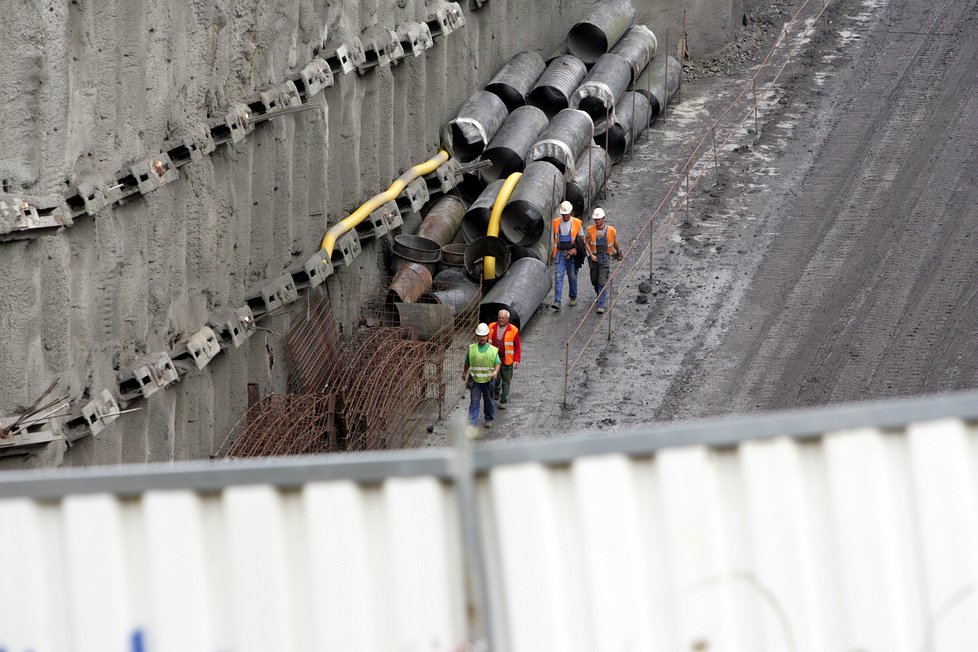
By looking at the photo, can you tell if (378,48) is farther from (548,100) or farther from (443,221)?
(548,100)

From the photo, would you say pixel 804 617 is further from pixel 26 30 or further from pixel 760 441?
pixel 26 30

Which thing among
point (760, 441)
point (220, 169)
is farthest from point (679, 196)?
point (760, 441)

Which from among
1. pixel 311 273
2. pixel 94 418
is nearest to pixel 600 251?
pixel 311 273

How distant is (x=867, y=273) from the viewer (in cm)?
2130

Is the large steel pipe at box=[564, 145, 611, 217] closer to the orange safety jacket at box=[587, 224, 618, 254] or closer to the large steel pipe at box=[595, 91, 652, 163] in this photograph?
the large steel pipe at box=[595, 91, 652, 163]

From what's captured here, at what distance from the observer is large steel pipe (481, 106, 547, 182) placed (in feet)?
78.8

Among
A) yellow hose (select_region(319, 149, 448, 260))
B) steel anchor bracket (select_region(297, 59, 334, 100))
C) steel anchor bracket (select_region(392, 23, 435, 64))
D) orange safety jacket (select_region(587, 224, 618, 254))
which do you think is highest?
steel anchor bracket (select_region(297, 59, 334, 100))

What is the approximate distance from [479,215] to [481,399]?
14.8 feet

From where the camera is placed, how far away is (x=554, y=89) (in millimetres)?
25781

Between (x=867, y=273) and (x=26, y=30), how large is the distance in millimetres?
12981

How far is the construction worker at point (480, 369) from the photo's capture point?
18188mm

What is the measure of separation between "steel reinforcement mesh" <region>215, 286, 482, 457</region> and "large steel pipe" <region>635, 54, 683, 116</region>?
24.4 feet

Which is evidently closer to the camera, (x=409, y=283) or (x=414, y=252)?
(x=409, y=283)

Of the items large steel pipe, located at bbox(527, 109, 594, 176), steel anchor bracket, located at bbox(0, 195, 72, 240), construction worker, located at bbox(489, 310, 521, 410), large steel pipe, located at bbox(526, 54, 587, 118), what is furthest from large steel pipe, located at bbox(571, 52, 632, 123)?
steel anchor bracket, located at bbox(0, 195, 72, 240)
